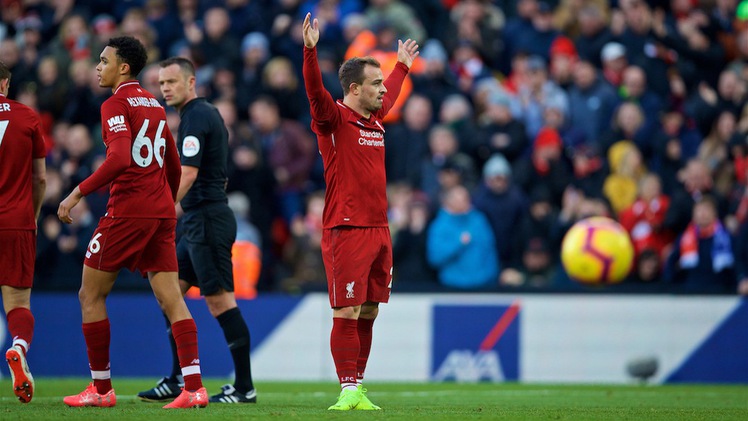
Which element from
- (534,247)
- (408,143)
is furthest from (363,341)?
(408,143)

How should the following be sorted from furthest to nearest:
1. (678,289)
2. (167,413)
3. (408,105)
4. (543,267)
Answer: (408,105), (543,267), (678,289), (167,413)

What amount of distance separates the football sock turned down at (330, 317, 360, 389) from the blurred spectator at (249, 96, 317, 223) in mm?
7749

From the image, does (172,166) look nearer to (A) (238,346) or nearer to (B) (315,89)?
(B) (315,89)

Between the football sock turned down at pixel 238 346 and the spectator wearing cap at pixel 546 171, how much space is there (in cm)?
724

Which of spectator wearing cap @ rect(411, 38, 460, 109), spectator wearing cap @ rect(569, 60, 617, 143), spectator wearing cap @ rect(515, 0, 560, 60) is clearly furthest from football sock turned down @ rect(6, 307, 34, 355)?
spectator wearing cap @ rect(515, 0, 560, 60)

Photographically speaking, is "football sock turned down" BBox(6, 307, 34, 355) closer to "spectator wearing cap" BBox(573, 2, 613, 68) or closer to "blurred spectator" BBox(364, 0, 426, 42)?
"blurred spectator" BBox(364, 0, 426, 42)

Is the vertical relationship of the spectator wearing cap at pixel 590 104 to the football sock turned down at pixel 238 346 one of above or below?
above

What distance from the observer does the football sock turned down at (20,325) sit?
8305mm

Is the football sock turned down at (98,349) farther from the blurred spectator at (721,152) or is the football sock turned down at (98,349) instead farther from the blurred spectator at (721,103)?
the blurred spectator at (721,103)

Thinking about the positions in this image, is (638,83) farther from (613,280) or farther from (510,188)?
(613,280)

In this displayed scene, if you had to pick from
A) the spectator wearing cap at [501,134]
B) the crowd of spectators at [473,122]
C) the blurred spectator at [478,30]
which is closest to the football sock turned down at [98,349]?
the crowd of spectators at [473,122]

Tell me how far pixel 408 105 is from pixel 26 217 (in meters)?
8.53

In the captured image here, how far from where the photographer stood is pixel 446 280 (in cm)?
1448

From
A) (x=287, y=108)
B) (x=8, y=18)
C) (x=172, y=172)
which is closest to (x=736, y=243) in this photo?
(x=287, y=108)
